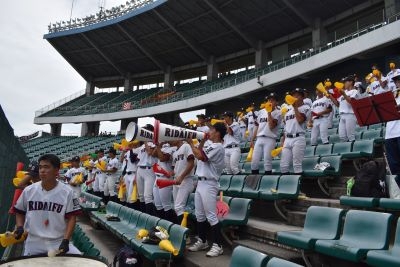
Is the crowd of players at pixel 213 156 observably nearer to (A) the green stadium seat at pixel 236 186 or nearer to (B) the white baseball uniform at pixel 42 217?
(A) the green stadium seat at pixel 236 186

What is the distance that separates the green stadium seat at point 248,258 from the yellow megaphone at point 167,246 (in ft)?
4.27

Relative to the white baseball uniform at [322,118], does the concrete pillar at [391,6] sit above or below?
above

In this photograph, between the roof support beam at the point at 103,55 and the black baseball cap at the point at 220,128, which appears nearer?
the black baseball cap at the point at 220,128

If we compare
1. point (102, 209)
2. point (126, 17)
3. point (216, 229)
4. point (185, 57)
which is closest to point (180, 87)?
point (185, 57)

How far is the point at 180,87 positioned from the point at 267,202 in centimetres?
2509

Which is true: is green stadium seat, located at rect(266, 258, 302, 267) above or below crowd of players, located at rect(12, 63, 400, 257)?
below

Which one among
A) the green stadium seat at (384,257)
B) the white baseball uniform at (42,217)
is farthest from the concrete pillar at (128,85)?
the green stadium seat at (384,257)

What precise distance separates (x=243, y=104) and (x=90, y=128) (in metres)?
18.0

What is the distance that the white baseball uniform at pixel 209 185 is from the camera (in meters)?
4.35

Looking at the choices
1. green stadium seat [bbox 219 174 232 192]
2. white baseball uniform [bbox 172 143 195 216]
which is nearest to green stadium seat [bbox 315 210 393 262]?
white baseball uniform [bbox 172 143 195 216]

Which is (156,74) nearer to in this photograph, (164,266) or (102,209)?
(102,209)

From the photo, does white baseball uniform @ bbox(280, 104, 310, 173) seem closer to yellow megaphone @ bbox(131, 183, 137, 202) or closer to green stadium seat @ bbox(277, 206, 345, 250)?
green stadium seat @ bbox(277, 206, 345, 250)

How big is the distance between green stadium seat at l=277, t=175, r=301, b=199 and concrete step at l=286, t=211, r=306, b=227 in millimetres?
228

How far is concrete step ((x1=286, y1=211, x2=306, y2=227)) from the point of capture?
456cm
